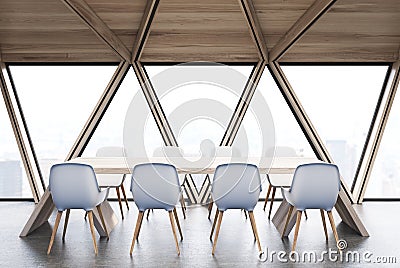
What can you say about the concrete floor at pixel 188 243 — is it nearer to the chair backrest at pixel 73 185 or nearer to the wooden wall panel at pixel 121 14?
the chair backrest at pixel 73 185

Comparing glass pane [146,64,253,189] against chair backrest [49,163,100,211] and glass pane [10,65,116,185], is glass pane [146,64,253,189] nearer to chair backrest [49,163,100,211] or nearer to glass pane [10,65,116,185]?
glass pane [10,65,116,185]

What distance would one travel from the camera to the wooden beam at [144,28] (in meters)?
5.41

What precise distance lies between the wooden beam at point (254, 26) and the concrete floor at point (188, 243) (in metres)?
2.46

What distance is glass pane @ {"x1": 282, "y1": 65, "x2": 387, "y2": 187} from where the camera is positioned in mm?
6992

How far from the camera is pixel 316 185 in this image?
13.9ft

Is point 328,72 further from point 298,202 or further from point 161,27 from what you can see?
point 298,202

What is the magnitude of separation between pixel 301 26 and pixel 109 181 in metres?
3.13

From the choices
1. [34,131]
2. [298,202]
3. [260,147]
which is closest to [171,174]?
[298,202]

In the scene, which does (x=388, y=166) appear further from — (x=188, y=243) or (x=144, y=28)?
(x=144, y=28)

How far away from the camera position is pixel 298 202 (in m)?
4.29

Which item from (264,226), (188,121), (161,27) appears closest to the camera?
(264,226)

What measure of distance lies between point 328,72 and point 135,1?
332 centimetres

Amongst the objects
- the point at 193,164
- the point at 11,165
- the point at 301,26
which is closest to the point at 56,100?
the point at 11,165

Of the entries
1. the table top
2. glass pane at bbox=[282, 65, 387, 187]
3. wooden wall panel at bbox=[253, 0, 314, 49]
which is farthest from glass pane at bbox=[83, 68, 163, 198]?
glass pane at bbox=[282, 65, 387, 187]
